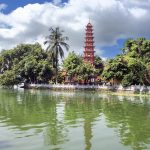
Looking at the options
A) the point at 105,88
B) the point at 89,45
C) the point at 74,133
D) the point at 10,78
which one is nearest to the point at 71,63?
the point at 105,88

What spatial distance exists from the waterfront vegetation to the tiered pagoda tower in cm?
268

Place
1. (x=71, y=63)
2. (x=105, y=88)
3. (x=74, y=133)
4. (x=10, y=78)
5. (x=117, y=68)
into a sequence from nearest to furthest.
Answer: (x=74, y=133)
(x=117, y=68)
(x=105, y=88)
(x=71, y=63)
(x=10, y=78)

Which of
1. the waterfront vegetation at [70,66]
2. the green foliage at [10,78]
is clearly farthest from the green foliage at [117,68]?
the green foliage at [10,78]

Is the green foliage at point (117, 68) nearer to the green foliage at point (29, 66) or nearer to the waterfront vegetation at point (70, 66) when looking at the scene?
the waterfront vegetation at point (70, 66)

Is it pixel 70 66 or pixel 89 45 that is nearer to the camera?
pixel 70 66

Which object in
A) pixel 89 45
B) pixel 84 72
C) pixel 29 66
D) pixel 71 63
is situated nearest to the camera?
pixel 84 72

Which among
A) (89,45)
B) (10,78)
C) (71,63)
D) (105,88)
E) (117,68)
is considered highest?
(89,45)

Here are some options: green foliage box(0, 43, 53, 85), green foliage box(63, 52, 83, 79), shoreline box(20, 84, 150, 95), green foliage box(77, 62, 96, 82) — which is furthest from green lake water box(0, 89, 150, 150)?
green foliage box(0, 43, 53, 85)

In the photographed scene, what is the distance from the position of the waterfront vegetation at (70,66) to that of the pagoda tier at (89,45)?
2.64m

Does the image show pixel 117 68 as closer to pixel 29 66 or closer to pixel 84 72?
pixel 84 72

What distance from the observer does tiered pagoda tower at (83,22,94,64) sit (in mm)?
113188

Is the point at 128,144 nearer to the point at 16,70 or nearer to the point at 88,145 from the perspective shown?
the point at 88,145

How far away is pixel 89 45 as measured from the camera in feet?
381

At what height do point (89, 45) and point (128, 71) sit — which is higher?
point (89, 45)
